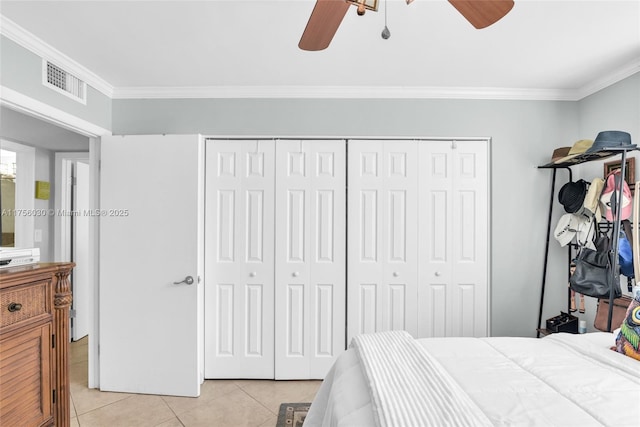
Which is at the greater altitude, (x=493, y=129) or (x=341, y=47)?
(x=341, y=47)

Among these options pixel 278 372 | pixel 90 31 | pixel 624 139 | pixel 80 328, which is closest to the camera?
pixel 90 31

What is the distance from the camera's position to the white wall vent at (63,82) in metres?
2.29

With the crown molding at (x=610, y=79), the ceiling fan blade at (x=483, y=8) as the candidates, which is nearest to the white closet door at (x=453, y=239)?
the crown molding at (x=610, y=79)

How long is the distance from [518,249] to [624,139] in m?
1.10

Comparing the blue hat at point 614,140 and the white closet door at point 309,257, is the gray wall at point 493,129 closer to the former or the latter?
the white closet door at point 309,257

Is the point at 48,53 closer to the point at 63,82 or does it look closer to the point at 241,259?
the point at 63,82

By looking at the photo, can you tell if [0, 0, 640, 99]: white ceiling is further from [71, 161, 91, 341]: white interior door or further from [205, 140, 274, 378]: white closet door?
[71, 161, 91, 341]: white interior door

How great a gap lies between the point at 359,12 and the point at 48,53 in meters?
2.16

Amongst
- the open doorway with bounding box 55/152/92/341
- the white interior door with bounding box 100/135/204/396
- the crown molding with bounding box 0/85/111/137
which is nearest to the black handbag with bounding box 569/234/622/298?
the white interior door with bounding box 100/135/204/396

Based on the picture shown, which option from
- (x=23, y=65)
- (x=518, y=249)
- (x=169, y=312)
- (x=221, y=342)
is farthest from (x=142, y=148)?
(x=518, y=249)

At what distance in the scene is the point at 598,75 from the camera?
2.69m

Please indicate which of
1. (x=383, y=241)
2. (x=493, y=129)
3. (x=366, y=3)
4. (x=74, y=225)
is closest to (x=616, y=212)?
(x=493, y=129)

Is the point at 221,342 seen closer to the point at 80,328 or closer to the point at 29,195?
the point at 80,328

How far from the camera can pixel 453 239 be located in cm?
298
